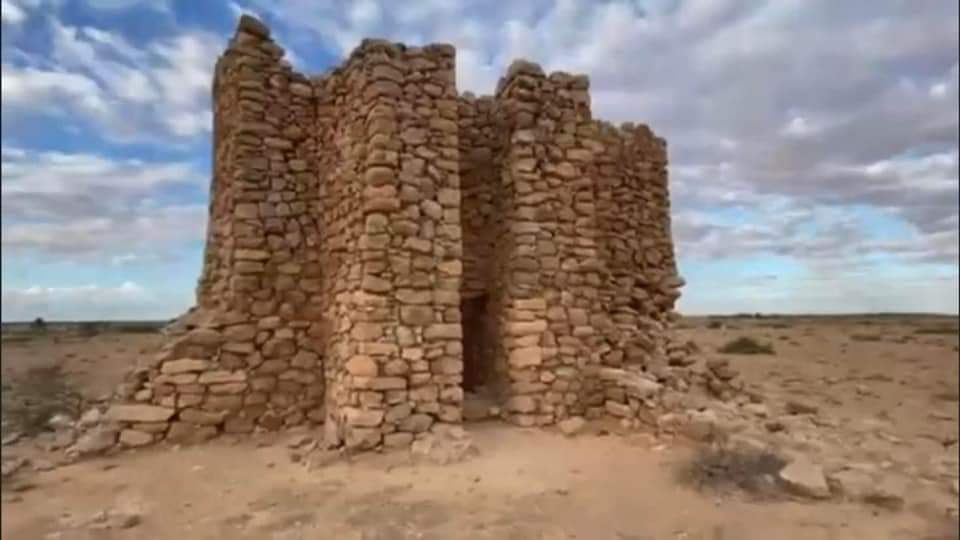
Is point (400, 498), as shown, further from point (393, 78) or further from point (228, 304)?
point (393, 78)

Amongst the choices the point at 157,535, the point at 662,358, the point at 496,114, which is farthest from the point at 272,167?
the point at 662,358

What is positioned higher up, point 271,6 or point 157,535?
point 271,6

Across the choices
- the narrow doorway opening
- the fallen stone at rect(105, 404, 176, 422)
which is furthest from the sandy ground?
the narrow doorway opening

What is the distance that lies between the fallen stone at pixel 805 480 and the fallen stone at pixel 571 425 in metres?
2.28

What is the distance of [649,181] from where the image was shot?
400 inches

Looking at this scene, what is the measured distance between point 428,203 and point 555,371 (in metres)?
2.34

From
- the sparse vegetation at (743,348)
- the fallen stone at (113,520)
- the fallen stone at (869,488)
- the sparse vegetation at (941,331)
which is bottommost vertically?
the fallen stone at (869,488)

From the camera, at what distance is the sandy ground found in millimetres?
4680

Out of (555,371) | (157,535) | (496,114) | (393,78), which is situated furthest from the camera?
(496,114)

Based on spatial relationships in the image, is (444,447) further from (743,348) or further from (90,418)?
(743,348)

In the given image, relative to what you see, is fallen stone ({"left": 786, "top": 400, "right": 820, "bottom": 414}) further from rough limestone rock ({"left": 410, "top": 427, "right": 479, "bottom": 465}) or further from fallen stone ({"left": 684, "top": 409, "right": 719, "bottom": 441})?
rough limestone rock ({"left": 410, "top": 427, "right": 479, "bottom": 465})

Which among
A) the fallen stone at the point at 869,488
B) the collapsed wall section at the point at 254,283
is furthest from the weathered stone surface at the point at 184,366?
the fallen stone at the point at 869,488

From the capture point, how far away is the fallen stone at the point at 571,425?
7461 millimetres

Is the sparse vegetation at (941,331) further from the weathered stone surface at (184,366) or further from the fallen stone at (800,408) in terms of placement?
the weathered stone surface at (184,366)
